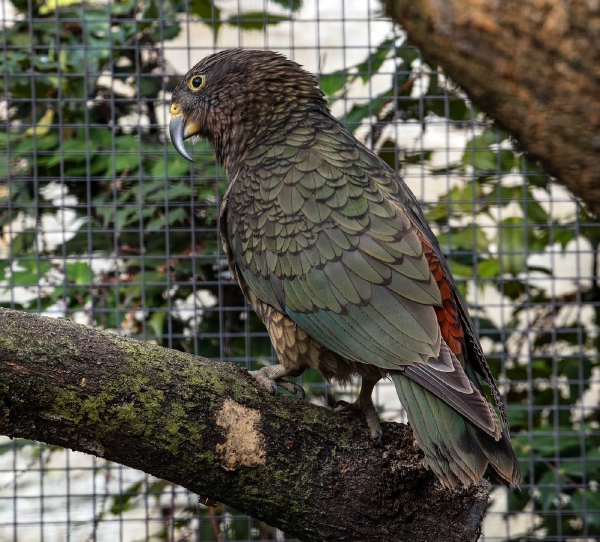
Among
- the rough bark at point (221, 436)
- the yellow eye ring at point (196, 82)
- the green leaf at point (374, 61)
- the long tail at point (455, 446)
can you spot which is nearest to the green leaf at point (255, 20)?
the green leaf at point (374, 61)

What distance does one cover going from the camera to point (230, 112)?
2.75 metres

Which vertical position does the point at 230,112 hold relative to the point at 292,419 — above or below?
above

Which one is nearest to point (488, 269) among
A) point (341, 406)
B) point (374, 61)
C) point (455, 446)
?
point (374, 61)

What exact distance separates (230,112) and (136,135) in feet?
4.13

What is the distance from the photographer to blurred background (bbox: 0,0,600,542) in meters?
3.70

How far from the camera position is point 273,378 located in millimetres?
2252

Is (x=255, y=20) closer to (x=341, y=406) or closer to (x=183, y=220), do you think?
(x=183, y=220)

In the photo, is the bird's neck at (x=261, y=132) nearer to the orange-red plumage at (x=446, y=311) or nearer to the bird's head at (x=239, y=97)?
the bird's head at (x=239, y=97)

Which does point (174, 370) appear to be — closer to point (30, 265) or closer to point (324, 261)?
point (324, 261)

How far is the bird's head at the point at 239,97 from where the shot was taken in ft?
8.89

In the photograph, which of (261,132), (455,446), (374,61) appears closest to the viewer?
(455,446)

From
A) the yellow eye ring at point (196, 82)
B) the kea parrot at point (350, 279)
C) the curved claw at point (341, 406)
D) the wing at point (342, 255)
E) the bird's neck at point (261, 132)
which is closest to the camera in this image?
the kea parrot at point (350, 279)

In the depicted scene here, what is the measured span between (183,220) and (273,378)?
5.70 ft

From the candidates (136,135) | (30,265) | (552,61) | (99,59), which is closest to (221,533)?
(30,265)
